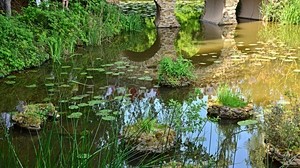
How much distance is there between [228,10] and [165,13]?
2.61m

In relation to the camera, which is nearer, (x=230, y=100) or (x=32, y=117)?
(x=32, y=117)

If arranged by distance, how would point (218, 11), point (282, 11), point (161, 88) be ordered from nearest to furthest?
1. point (161, 88)
2. point (282, 11)
3. point (218, 11)

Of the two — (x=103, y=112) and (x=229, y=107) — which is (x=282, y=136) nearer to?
(x=229, y=107)

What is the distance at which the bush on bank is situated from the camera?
10.3m

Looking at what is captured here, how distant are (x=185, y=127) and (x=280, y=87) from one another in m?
3.33

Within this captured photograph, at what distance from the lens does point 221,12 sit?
18.9 m

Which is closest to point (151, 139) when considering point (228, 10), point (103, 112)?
point (103, 112)

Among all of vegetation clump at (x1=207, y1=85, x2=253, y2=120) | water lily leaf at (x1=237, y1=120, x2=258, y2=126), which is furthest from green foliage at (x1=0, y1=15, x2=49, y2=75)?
water lily leaf at (x1=237, y1=120, x2=258, y2=126)

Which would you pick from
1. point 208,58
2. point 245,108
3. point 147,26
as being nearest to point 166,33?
point 147,26

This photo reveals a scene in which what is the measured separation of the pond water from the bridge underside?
108 inches

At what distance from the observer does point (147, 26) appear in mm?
17766

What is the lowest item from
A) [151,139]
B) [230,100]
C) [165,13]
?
[151,139]

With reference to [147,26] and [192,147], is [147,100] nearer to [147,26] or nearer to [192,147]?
[192,147]

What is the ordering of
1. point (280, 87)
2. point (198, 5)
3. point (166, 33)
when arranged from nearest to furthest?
point (280, 87) → point (166, 33) → point (198, 5)
